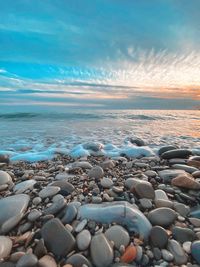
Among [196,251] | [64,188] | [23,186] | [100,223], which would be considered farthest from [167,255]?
[23,186]

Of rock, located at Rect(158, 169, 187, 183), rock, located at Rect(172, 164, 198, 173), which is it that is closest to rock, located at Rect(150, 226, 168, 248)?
rock, located at Rect(158, 169, 187, 183)

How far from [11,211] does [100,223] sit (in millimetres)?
865

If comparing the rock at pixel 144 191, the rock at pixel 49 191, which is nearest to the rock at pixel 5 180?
the rock at pixel 49 191

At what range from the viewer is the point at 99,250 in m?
1.87

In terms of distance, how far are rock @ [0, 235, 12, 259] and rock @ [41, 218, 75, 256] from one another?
0.27 m

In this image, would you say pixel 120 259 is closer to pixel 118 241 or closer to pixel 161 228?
pixel 118 241

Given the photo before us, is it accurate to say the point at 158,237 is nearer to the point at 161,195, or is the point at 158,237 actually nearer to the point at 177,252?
the point at 177,252

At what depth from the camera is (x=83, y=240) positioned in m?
1.99

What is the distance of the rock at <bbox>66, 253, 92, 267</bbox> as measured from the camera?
5.83 feet

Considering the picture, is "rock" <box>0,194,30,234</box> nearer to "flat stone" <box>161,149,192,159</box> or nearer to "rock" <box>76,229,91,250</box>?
"rock" <box>76,229,91,250</box>

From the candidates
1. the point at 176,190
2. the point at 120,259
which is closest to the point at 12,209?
the point at 120,259

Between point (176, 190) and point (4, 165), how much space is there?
3.01m

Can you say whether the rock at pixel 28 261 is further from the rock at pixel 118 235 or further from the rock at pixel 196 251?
the rock at pixel 196 251

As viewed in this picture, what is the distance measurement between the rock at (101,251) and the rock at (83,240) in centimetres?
5
